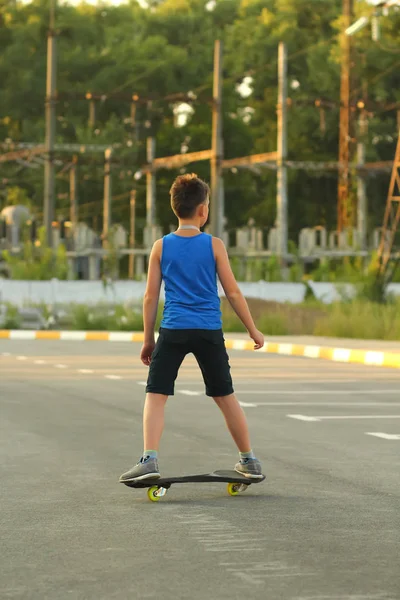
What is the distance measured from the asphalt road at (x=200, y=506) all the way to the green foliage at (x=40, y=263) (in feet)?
96.3

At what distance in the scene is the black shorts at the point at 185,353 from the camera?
35.7 feet

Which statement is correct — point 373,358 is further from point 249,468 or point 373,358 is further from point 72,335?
point 249,468

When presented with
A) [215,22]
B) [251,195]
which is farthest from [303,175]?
[215,22]

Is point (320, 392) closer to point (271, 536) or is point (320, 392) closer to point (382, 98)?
point (271, 536)

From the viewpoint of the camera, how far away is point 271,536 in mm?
9367

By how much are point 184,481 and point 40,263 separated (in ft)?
135

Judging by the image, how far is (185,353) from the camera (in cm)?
1098

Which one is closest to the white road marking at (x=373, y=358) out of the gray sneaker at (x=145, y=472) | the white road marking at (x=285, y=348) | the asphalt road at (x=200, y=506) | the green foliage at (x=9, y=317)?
the white road marking at (x=285, y=348)

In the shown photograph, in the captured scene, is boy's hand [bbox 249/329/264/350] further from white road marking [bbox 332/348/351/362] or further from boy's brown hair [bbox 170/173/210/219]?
white road marking [bbox 332/348/351/362]

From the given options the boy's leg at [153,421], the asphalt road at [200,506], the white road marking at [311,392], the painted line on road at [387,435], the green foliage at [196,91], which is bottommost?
the white road marking at [311,392]

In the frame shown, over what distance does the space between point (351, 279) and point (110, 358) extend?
14.3 m

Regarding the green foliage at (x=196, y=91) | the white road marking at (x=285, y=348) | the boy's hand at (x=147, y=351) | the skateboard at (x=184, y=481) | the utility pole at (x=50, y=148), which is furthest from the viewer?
the green foliage at (x=196, y=91)

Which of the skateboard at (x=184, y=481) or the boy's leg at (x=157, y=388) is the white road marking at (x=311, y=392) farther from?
the boy's leg at (x=157, y=388)

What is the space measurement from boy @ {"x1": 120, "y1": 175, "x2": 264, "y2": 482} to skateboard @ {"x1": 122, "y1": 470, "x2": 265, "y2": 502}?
0.04 metres
